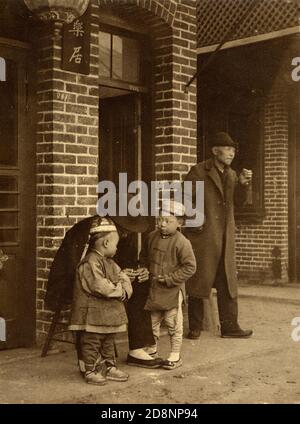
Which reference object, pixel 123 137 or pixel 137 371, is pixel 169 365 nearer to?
pixel 137 371

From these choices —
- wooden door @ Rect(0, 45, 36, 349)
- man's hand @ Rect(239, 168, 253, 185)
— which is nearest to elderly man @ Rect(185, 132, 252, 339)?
man's hand @ Rect(239, 168, 253, 185)

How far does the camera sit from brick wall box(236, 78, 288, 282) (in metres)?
11.7

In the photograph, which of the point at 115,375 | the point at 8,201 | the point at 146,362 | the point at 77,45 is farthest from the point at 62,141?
the point at 115,375

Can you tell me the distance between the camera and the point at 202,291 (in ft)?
22.9

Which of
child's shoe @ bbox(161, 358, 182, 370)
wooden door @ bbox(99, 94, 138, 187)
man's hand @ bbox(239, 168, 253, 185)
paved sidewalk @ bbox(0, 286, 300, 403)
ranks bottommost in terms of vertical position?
paved sidewalk @ bbox(0, 286, 300, 403)

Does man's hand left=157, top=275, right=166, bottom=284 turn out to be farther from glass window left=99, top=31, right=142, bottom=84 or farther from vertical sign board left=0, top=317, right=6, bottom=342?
glass window left=99, top=31, right=142, bottom=84

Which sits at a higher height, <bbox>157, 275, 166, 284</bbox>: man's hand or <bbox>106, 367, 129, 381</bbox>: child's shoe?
<bbox>157, 275, 166, 284</bbox>: man's hand

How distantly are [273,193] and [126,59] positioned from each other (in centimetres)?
525

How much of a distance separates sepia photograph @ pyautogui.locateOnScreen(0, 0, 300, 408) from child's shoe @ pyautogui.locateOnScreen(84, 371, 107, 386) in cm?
2

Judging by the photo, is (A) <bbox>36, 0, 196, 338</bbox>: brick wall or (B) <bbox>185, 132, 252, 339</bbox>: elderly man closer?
(A) <bbox>36, 0, 196, 338</bbox>: brick wall

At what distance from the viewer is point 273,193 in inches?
466

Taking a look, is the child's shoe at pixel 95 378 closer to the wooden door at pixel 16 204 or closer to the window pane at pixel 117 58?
the wooden door at pixel 16 204
